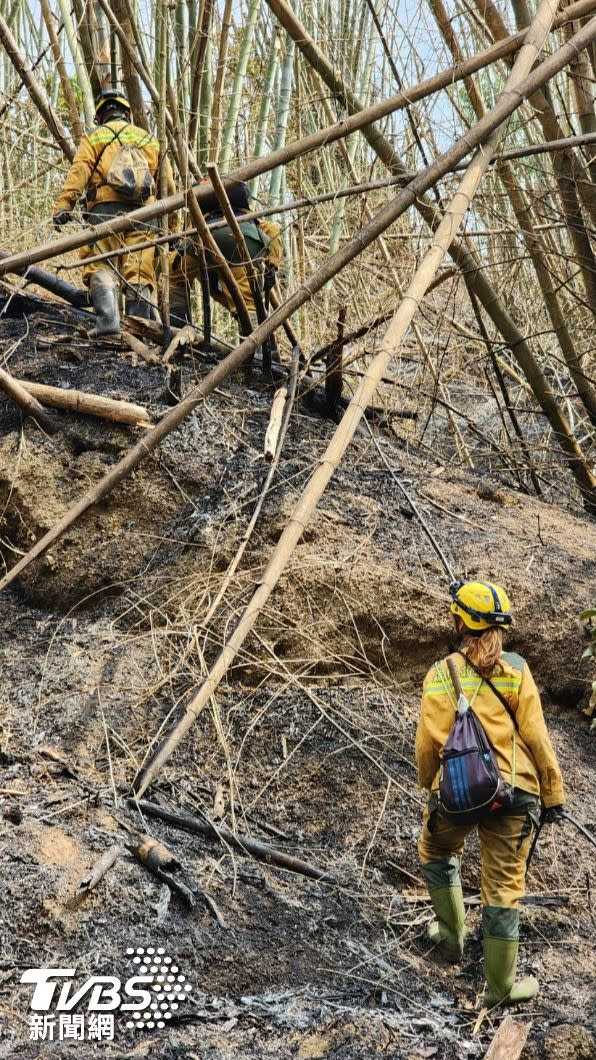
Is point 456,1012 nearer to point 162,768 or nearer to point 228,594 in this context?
point 162,768

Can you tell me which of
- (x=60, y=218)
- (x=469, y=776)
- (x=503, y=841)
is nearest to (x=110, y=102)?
(x=60, y=218)

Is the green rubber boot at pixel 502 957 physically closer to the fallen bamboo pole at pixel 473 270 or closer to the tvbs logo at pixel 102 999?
the tvbs logo at pixel 102 999

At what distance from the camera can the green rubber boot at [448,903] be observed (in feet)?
11.7

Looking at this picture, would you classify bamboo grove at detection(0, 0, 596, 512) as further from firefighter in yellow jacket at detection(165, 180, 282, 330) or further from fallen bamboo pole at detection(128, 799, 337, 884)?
fallen bamboo pole at detection(128, 799, 337, 884)

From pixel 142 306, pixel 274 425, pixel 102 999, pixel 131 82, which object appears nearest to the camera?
pixel 102 999

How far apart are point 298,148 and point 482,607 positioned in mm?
1826

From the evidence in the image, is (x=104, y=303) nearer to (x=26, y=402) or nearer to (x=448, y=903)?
(x=26, y=402)

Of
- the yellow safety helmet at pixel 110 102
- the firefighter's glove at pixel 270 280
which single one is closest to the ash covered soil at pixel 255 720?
the firefighter's glove at pixel 270 280

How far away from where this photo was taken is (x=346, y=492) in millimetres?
4996

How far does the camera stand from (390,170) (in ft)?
17.4

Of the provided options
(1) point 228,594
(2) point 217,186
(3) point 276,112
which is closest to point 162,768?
(1) point 228,594

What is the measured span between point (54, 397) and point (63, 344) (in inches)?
23.3

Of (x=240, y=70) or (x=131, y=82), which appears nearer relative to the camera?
(x=240, y=70)

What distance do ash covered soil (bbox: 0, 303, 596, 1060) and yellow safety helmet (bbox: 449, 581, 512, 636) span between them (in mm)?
951
